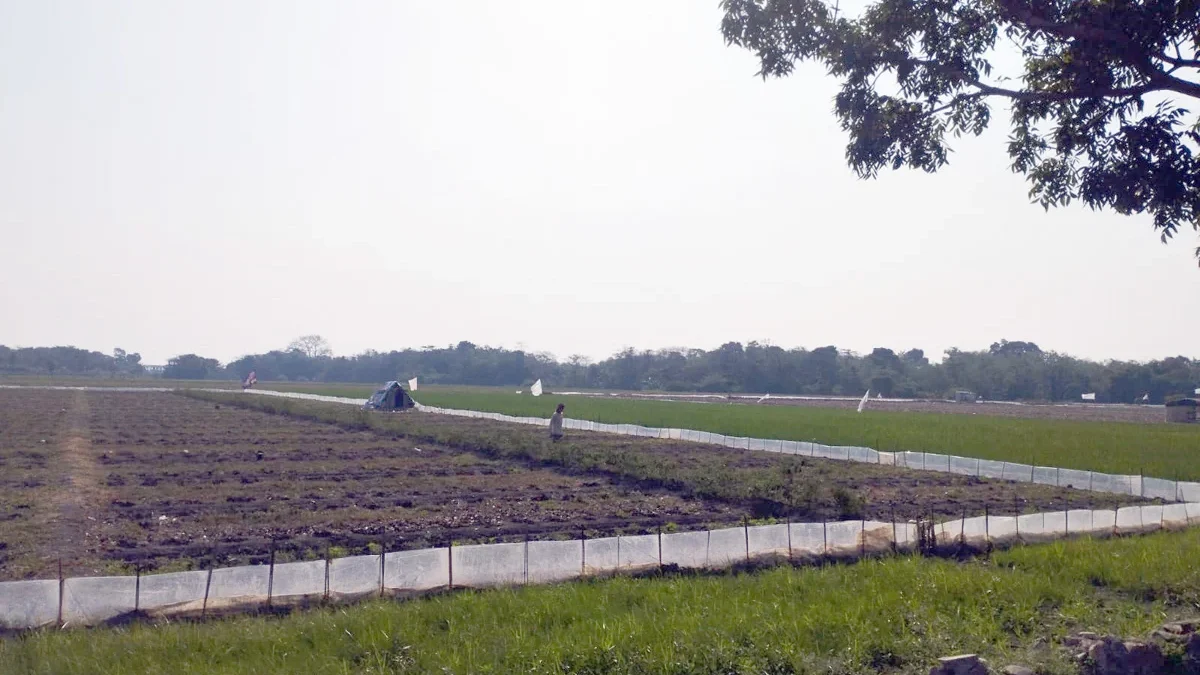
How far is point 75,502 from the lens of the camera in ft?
47.6

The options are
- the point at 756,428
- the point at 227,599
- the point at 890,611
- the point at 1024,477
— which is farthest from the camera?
the point at 756,428

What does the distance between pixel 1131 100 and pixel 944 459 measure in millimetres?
14810

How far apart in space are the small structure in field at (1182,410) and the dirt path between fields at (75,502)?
4683cm

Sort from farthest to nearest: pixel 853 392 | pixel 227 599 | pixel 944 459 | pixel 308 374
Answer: pixel 308 374 < pixel 853 392 < pixel 944 459 < pixel 227 599

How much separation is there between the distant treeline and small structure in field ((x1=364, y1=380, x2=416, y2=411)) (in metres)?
69.6

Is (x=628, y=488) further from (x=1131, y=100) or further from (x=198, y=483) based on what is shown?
(x=1131, y=100)

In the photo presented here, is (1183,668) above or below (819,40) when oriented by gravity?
below

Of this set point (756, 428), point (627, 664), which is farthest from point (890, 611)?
point (756, 428)

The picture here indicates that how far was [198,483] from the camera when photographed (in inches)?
690

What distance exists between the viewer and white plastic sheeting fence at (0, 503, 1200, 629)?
750 centimetres

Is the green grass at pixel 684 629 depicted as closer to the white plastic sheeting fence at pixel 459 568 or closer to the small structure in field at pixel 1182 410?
the white plastic sheeting fence at pixel 459 568

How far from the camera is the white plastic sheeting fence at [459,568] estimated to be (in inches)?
295

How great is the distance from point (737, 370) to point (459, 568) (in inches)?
4244

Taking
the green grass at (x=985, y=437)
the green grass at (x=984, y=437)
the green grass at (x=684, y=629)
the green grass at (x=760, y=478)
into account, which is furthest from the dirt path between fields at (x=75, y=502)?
the green grass at (x=984, y=437)
